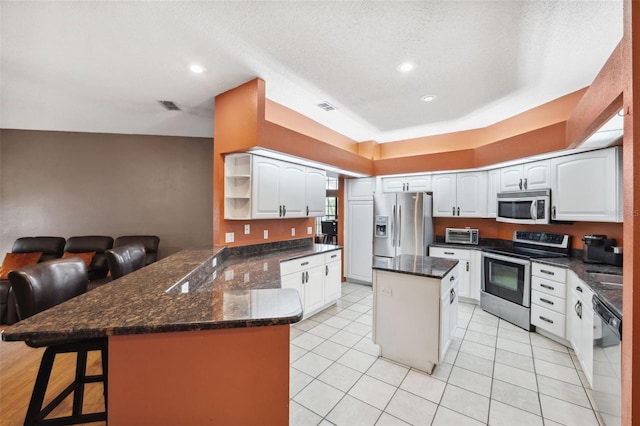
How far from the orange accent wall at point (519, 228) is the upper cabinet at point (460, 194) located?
34cm

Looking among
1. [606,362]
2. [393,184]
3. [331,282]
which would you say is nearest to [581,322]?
[606,362]

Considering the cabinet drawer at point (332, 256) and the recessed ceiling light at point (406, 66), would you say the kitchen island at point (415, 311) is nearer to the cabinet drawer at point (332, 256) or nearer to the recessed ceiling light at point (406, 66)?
the cabinet drawer at point (332, 256)

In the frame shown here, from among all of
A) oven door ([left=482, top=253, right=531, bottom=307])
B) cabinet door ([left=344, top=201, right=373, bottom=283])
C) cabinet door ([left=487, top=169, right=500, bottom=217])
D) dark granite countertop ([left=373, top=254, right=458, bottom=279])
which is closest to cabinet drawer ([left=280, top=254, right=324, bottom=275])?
dark granite countertop ([left=373, top=254, right=458, bottom=279])

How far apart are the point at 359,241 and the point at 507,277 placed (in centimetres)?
230

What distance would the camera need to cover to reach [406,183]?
179 inches

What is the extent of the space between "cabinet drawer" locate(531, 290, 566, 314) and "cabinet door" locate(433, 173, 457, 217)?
1581 millimetres

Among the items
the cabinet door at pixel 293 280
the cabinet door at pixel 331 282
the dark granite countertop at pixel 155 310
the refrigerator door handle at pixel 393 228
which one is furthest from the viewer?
the refrigerator door handle at pixel 393 228

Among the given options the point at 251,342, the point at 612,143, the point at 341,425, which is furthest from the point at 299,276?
the point at 612,143

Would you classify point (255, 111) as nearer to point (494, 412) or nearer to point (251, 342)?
point (251, 342)

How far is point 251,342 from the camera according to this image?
3.16 feet

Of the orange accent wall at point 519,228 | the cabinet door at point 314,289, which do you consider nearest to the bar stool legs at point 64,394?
the cabinet door at point 314,289

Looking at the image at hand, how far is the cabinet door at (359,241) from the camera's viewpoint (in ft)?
15.4

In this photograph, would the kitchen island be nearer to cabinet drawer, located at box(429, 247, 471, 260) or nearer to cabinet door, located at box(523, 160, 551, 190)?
cabinet drawer, located at box(429, 247, 471, 260)

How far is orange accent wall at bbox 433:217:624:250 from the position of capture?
278cm
